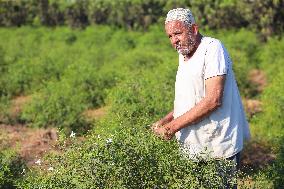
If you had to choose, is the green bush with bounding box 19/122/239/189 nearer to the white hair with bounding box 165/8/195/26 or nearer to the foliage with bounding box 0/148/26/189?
the white hair with bounding box 165/8/195/26

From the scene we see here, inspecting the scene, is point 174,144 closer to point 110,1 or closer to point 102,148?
point 102,148

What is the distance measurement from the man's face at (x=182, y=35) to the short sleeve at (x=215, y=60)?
0.38 feet

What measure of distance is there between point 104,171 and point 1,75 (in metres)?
9.77

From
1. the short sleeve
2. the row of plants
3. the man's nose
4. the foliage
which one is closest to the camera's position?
the short sleeve

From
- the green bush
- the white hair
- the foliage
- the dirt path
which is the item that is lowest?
the dirt path

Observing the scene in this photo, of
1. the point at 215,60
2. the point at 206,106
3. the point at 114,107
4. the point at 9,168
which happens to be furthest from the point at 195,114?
the point at 114,107

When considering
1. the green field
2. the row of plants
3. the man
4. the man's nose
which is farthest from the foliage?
the row of plants

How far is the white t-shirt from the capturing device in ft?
11.0

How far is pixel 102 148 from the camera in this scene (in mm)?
3406

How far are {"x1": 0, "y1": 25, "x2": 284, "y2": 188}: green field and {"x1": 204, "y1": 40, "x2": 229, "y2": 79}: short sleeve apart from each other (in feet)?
1.71

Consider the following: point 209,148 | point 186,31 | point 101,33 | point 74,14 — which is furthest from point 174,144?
point 74,14

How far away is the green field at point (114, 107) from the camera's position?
3.38m

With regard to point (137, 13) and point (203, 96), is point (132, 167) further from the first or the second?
point (137, 13)

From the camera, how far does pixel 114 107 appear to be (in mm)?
7273
